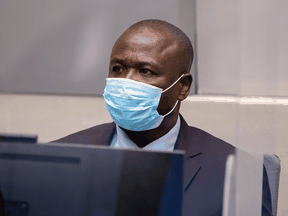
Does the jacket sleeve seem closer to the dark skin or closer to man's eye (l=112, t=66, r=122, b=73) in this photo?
the dark skin

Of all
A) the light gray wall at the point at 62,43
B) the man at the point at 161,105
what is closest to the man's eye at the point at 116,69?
the man at the point at 161,105

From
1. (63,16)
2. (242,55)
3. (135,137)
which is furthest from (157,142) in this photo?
(63,16)

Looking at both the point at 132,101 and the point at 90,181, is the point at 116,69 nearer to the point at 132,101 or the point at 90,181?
the point at 132,101

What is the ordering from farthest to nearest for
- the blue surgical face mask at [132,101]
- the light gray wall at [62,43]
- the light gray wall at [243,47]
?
the light gray wall at [62,43] → the light gray wall at [243,47] → the blue surgical face mask at [132,101]

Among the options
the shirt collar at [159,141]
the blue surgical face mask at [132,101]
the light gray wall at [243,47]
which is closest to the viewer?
the blue surgical face mask at [132,101]

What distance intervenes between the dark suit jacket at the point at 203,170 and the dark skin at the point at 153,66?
0.46ft

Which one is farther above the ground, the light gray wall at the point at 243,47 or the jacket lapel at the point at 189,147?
the light gray wall at the point at 243,47

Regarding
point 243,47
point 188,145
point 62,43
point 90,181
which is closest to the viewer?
point 90,181

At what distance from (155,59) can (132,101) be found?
22 cm

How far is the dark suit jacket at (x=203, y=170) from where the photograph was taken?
3.78 ft

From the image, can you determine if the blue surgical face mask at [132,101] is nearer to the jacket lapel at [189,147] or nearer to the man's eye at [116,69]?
the man's eye at [116,69]

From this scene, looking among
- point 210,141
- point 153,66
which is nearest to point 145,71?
point 153,66

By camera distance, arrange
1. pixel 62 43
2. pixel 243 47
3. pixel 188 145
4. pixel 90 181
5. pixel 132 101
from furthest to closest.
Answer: pixel 62 43 → pixel 243 47 → pixel 188 145 → pixel 132 101 → pixel 90 181

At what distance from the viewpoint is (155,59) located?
1172mm
